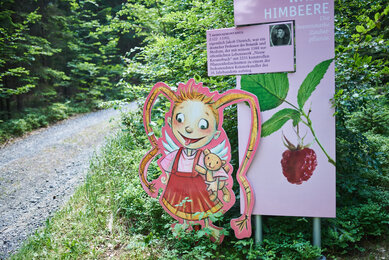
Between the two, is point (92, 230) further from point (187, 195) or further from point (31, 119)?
point (31, 119)

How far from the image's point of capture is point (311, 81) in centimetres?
314

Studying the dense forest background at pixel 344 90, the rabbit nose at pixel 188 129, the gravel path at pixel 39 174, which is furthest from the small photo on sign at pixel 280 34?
the gravel path at pixel 39 174

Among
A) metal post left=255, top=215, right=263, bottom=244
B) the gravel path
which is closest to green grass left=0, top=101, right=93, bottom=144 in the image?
the gravel path

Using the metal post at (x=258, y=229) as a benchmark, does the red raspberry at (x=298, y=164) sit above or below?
above

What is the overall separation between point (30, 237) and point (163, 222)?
196 centimetres

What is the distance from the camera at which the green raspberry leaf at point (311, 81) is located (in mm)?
3104

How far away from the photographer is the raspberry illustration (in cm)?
323

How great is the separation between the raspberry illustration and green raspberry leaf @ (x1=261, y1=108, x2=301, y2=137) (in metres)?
0.21

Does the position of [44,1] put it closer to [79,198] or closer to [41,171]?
[41,171]

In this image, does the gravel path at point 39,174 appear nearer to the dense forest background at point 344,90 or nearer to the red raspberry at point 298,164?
the dense forest background at point 344,90

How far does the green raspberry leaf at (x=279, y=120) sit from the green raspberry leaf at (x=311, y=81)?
0.12 m

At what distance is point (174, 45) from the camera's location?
5422mm

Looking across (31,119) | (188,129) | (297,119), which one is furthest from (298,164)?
(31,119)

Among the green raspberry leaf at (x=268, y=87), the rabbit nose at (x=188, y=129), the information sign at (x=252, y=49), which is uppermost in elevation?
the information sign at (x=252, y=49)
